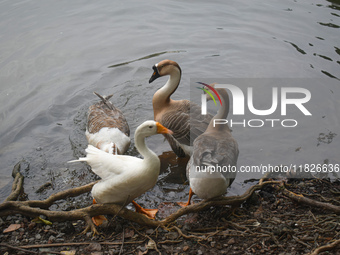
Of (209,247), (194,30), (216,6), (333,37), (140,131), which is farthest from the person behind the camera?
(216,6)

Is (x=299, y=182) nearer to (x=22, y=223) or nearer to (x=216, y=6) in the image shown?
(x=22, y=223)

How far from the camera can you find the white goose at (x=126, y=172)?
462 centimetres

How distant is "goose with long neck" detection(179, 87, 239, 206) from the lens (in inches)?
183

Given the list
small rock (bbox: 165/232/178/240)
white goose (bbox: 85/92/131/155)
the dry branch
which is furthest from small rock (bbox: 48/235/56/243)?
white goose (bbox: 85/92/131/155)

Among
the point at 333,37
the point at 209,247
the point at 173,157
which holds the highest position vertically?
the point at 333,37

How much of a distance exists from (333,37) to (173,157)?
19.5 ft

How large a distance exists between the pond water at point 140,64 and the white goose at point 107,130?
0.47 meters

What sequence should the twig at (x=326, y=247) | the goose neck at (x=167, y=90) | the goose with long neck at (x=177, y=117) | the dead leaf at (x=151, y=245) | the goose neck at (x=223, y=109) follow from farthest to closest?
the goose neck at (x=167, y=90)
the goose with long neck at (x=177, y=117)
the goose neck at (x=223, y=109)
the dead leaf at (x=151, y=245)
the twig at (x=326, y=247)

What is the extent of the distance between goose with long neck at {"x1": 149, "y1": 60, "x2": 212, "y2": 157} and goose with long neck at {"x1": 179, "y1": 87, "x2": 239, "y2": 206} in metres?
1.20

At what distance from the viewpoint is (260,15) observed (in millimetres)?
11875

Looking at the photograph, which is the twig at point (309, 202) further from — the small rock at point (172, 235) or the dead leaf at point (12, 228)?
the dead leaf at point (12, 228)

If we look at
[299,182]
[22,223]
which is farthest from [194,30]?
[22,223]

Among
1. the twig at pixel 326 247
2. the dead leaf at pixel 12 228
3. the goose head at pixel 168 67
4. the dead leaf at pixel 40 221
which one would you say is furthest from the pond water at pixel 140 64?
the twig at pixel 326 247

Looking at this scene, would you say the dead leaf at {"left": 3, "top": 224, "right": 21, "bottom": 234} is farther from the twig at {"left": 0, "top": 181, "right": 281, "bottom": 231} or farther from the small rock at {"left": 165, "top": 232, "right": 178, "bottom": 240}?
the small rock at {"left": 165, "top": 232, "right": 178, "bottom": 240}
